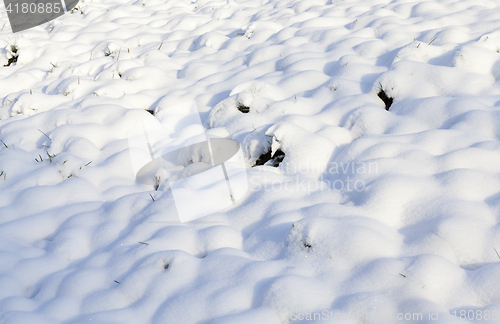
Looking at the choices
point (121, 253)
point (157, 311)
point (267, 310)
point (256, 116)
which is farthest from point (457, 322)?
point (256, 116)

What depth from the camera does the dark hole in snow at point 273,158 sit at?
239 centimetres

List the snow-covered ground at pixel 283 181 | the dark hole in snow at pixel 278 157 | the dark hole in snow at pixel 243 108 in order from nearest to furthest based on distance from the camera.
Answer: the snow-covered ground at pixel 283 181, the dark hole in snow at pixel 278 157, the dark hole in snow at pixel 243 108

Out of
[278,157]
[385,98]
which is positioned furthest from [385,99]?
[278,157]

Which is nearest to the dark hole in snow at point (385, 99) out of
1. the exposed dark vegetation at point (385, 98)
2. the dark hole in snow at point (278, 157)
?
the exposed dark vegetation at point (385, 98)

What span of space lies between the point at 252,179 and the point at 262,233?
42 centimetres

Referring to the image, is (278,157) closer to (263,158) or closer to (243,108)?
(263,158)

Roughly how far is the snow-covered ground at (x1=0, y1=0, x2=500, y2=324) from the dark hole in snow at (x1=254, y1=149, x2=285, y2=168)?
0.01 metres

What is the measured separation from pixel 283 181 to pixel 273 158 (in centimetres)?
33

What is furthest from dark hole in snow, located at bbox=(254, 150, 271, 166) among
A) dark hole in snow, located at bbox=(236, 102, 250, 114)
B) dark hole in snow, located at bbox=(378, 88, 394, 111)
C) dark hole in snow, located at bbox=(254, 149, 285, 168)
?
dark hole in snow, located at bbox=(378, 88, 394, 111)

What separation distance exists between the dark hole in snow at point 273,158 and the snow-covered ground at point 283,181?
0.05ft

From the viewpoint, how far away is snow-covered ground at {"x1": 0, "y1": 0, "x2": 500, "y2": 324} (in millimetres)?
1463

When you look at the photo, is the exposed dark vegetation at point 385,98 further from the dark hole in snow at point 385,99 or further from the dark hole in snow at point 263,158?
the dark hole in snow at point 263,158

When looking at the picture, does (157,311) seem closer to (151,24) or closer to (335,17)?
(335,17)

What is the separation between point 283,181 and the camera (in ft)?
6.99
